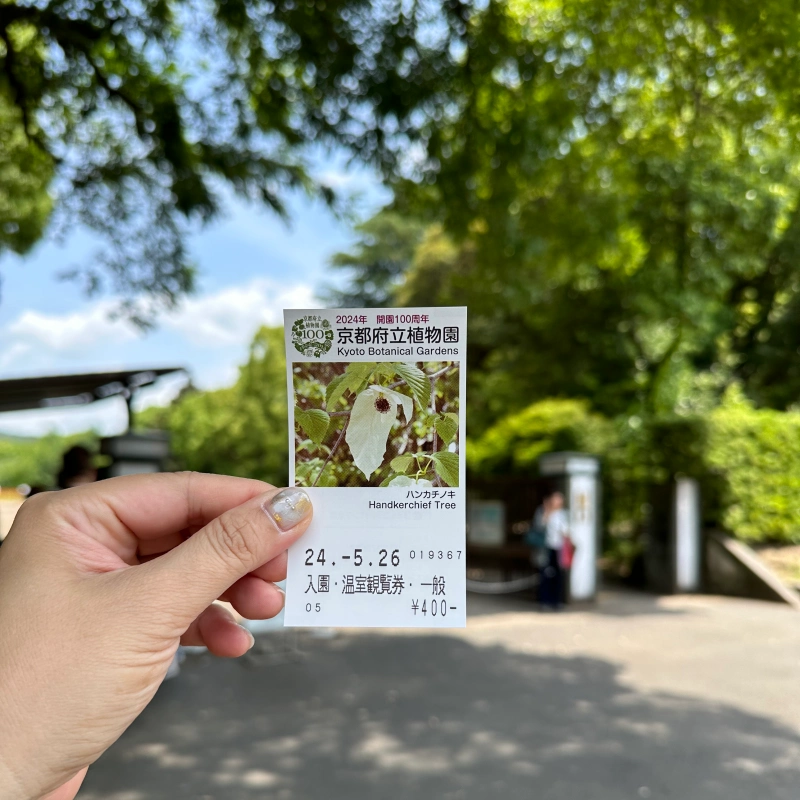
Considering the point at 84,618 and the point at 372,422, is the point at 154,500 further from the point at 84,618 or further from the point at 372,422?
the point at 372,422

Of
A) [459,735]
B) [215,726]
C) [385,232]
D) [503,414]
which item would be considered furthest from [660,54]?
[385,232]

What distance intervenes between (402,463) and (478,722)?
4887 mm

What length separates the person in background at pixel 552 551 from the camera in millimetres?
10867

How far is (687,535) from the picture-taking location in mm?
12234

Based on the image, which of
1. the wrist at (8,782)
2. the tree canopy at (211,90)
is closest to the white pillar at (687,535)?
the tree canopy at (211,90)

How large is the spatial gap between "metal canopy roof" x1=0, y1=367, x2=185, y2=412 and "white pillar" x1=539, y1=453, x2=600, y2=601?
6205 mm

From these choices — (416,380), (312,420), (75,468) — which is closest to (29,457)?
(75,468)

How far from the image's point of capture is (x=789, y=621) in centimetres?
937

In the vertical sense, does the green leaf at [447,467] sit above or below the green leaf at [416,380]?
below

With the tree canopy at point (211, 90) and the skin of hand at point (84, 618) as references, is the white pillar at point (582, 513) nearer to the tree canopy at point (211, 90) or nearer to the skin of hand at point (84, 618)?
the tree canopy at point (211, 90)

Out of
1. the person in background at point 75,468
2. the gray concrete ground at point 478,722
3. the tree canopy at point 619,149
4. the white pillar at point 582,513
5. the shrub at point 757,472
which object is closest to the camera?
the gray concrete ground at point 478,722

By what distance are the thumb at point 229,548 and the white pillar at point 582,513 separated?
1050cm

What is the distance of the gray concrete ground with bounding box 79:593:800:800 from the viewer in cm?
457

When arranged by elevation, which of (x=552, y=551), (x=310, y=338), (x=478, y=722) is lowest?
(x=478, y=722)
